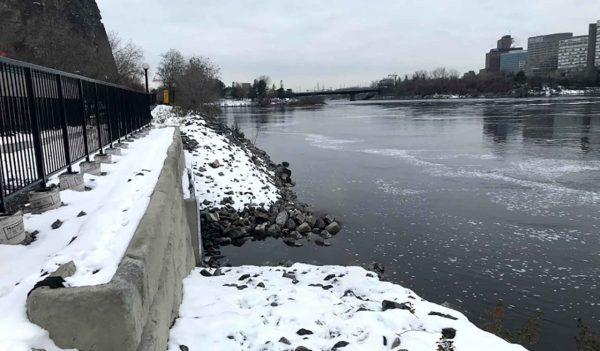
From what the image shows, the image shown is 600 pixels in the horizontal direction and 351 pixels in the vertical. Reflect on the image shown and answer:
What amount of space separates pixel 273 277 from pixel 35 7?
4178cm

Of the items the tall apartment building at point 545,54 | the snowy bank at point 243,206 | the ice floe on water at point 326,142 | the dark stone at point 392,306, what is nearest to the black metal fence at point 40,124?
the snowy bank at point 243,206

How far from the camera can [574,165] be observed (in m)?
19.5

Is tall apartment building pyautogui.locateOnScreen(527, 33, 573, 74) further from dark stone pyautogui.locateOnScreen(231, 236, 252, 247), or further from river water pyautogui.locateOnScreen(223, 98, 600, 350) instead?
dark stone pyautogui.locateOnScreen(231, 236, 252, 247)

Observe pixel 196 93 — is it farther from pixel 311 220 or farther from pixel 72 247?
pixel 72 247

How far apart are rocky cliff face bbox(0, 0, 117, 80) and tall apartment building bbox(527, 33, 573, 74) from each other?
163 metres

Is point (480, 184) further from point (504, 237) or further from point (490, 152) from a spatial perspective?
point (490, 152)

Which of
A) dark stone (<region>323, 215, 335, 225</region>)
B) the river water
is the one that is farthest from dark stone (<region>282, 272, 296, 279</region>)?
dark stone (<region>323, 215, 335, 225</region>)

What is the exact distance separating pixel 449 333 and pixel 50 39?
2810 cm

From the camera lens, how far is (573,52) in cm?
17425

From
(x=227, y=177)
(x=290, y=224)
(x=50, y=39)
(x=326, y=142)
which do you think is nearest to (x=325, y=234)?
(x=290, y=224)

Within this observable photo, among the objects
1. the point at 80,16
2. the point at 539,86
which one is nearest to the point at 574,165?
the point at 80,16

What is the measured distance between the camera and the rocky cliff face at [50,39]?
25.9m

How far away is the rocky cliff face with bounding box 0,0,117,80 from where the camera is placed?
2594 cm

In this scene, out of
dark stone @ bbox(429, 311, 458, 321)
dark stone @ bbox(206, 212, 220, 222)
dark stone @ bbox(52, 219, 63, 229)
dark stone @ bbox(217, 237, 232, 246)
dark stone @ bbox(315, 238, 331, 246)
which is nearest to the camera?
dark stone @ bbox(52, 219, 63, 229)
